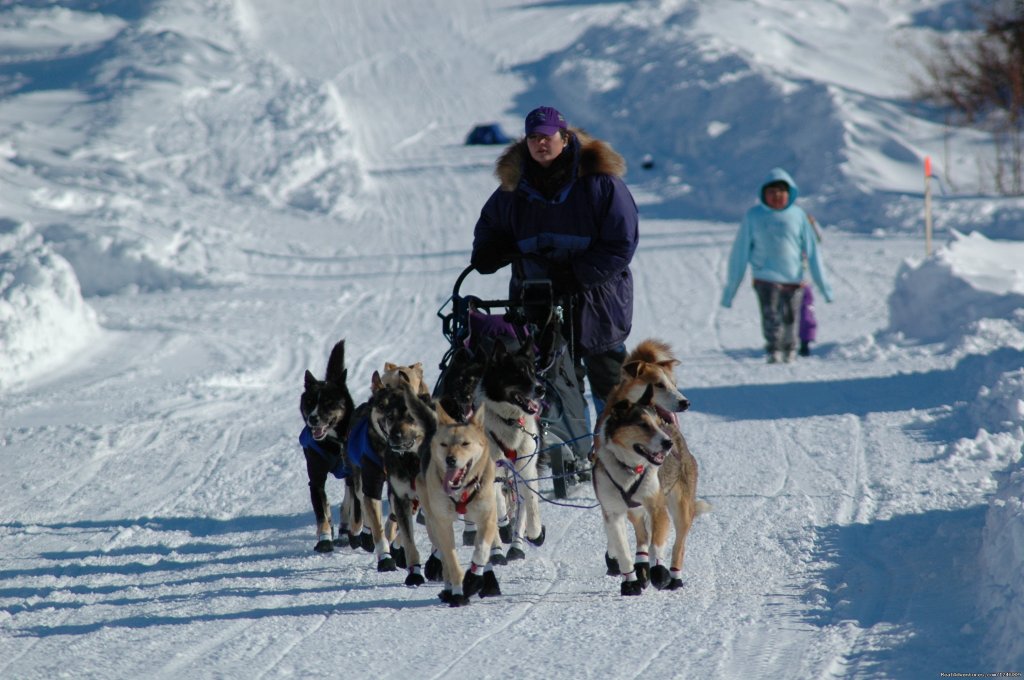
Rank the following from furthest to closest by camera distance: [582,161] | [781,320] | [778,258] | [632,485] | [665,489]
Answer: [778,258], [781,320], [582,161], [665,489], [632,485]

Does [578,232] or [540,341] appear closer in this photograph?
[578,232]

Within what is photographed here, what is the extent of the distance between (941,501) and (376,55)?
31517mm

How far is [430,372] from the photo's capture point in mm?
10281

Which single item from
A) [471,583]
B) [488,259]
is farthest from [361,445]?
[488,259]

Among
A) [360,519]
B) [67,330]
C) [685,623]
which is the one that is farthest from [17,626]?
[67,330]

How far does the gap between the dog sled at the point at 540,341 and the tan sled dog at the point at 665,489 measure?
27.7 inches

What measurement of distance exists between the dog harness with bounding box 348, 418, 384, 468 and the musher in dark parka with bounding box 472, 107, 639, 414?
109 centimetres

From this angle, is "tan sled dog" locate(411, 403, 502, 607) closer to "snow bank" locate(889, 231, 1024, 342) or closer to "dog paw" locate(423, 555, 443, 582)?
"dog paw" locate(423, 555, 443, 582)

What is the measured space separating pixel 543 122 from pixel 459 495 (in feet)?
6.32

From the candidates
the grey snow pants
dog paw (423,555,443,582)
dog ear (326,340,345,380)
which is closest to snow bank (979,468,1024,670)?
dog paw (423,555,443,582)

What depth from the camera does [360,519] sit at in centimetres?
613

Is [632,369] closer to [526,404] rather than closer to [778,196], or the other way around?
[526,404]

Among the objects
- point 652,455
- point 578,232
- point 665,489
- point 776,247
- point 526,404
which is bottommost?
point 665,489

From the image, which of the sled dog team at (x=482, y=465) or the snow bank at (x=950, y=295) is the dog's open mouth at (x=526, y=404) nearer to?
the sled dog team at (x=482, y=465)
